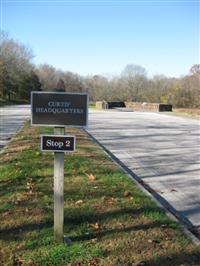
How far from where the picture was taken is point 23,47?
9094 cm

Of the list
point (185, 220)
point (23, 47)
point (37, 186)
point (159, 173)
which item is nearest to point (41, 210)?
point (37, 186)

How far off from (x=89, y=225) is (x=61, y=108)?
1541 mm

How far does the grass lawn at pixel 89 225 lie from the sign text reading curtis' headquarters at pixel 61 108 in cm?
131

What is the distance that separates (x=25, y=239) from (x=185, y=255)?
5.75ft

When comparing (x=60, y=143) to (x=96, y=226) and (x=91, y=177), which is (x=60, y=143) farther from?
(x=91, y=177)

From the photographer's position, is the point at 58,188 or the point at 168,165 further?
the point at 168,165

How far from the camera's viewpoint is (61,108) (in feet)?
16.1

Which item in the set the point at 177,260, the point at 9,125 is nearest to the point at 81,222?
the point at 177,260

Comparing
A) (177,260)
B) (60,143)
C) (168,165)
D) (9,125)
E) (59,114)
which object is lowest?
(9,125)

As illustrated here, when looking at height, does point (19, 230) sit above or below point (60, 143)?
below

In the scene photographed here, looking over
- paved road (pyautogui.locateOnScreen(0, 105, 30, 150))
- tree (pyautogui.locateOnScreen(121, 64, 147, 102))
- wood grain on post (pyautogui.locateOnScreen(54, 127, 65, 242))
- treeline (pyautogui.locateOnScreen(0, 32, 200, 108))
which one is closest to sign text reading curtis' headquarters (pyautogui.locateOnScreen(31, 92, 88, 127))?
wood grain on post (pyautogui.locateOnScreen(54, 127, 65, 242))

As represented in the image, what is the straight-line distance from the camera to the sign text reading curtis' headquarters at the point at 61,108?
16.1 ft

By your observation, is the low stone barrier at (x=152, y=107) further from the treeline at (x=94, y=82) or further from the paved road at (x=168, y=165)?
the paved road at (x=168, y=165)

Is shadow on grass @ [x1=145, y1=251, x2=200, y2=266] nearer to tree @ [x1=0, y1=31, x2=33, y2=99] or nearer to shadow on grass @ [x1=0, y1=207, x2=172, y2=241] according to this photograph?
shadow on grass @ [x1=0, y1=207, x2=172, y2=241]
